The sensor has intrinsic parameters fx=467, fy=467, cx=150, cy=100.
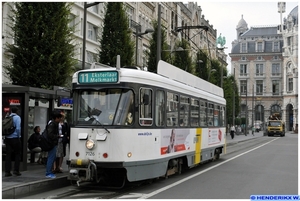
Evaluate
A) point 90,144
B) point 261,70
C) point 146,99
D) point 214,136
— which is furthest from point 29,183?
point 261,70

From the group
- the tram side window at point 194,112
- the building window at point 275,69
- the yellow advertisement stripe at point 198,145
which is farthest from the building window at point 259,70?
the tram side window at point 194,112

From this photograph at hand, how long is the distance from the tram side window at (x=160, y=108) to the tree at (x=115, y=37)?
17.1 meters

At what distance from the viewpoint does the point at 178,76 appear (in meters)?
14.4

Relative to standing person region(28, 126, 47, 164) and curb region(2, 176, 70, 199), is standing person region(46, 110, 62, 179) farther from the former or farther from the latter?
standing person region(28, 126, 47, 164)

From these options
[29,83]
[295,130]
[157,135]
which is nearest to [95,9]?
[29,83]

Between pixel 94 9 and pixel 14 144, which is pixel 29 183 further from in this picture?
pixel 94 9

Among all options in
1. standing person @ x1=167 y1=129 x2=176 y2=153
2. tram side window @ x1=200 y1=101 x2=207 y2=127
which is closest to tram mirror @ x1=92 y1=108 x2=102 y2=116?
standing person @ x1=167 y1=129 x2=176 y2=153

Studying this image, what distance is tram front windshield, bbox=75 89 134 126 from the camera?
→ 10922mm

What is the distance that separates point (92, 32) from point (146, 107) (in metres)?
26.2

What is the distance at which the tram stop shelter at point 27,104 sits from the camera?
13297 millimetres

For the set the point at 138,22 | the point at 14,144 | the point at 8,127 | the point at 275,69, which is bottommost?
the point at 14,144

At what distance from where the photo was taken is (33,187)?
35.4 feet

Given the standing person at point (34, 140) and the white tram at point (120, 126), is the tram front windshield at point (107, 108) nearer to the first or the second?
the white tram at point (120, 126)

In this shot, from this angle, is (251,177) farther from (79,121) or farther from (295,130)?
(295,130)
